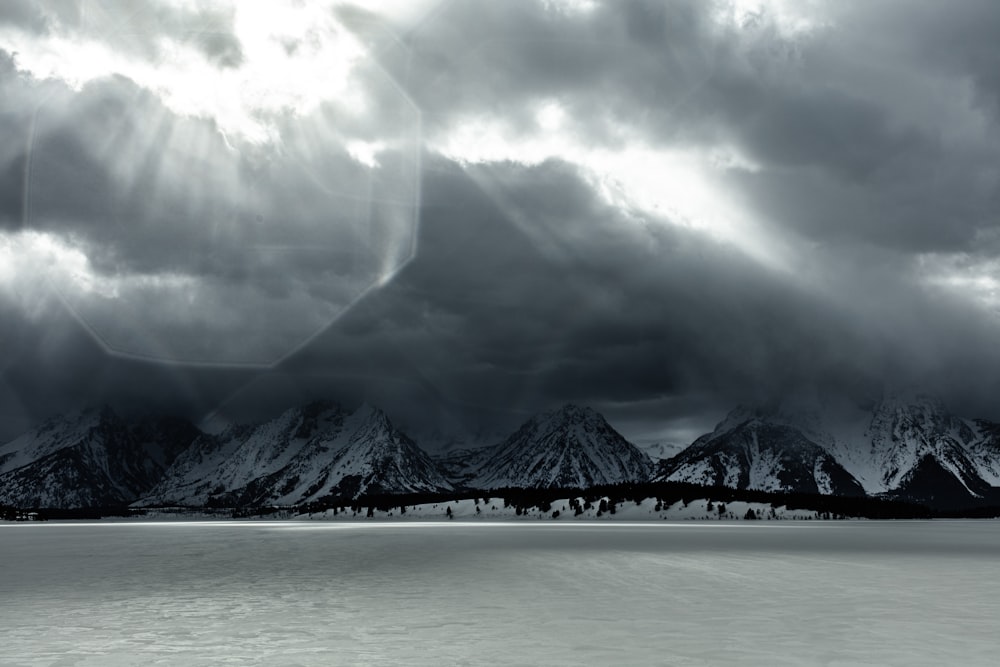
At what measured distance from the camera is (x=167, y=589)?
220 ft

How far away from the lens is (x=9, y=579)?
259 feet

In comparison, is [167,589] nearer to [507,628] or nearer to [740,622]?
[507,628]

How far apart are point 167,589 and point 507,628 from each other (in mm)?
35098

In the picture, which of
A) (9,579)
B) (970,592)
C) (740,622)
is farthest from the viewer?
(9,579)

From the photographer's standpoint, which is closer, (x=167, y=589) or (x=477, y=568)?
(x=167, y=589)

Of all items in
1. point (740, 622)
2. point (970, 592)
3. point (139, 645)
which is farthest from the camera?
point (970, 592)

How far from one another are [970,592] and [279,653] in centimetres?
5307

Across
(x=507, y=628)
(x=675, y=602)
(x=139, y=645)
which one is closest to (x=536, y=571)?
(x=675, y=602)

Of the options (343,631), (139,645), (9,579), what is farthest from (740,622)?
(9,579)

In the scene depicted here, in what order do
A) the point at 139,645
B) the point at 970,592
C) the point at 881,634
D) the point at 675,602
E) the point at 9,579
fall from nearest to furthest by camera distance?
A: the point at 139,645, the point at 881,634, the point at 675,602, the point at 970,592, the point at 9,579

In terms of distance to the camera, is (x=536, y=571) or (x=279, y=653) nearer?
(x=279, y=653)

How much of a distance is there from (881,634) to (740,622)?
709 centimetres

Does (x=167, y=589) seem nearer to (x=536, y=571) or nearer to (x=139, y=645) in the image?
(x=139, y=645)

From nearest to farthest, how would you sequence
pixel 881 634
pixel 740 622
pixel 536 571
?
pixel 881 634, pixel 740 622, pixel 536 571
